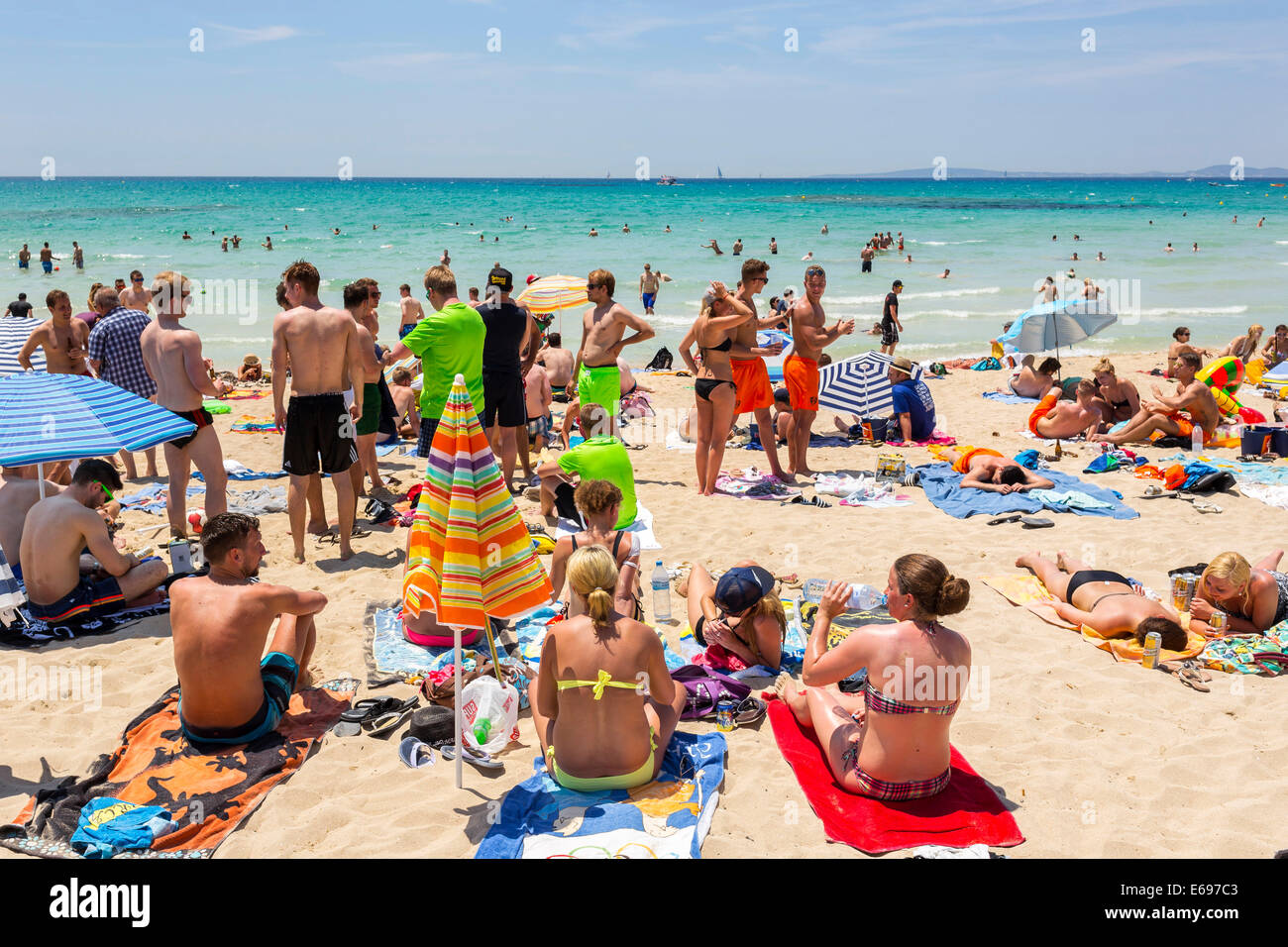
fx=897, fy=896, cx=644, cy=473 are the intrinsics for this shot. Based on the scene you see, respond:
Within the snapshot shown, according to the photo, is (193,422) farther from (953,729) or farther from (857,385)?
(857,385)

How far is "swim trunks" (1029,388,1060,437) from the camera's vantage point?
10000mm

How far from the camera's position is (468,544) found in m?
3.58

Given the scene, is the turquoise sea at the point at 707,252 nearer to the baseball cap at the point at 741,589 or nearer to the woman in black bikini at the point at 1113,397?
the woman in black bikini at the point at 1113,397

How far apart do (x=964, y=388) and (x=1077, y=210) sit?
190 feet

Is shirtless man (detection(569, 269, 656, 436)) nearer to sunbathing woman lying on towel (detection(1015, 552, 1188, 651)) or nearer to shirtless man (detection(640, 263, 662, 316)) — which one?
sunbathing woman lying on towel (detection(1015, 552, 1188, 651))

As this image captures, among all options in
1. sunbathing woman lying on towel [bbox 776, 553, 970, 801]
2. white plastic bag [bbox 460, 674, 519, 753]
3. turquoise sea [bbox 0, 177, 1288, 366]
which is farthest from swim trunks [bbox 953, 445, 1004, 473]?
turquoise sea [bbox 0, 177, 1288, 366]

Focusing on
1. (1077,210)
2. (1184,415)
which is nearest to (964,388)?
(1184,415)

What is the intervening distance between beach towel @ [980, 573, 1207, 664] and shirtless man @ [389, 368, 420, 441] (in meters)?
6.45

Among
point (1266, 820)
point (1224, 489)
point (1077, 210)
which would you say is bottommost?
point (1266, 820)

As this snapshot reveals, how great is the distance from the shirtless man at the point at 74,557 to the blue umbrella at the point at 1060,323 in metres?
11.4

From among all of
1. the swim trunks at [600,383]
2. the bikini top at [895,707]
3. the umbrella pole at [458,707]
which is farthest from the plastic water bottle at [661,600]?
the swim trunks at [600,383]
